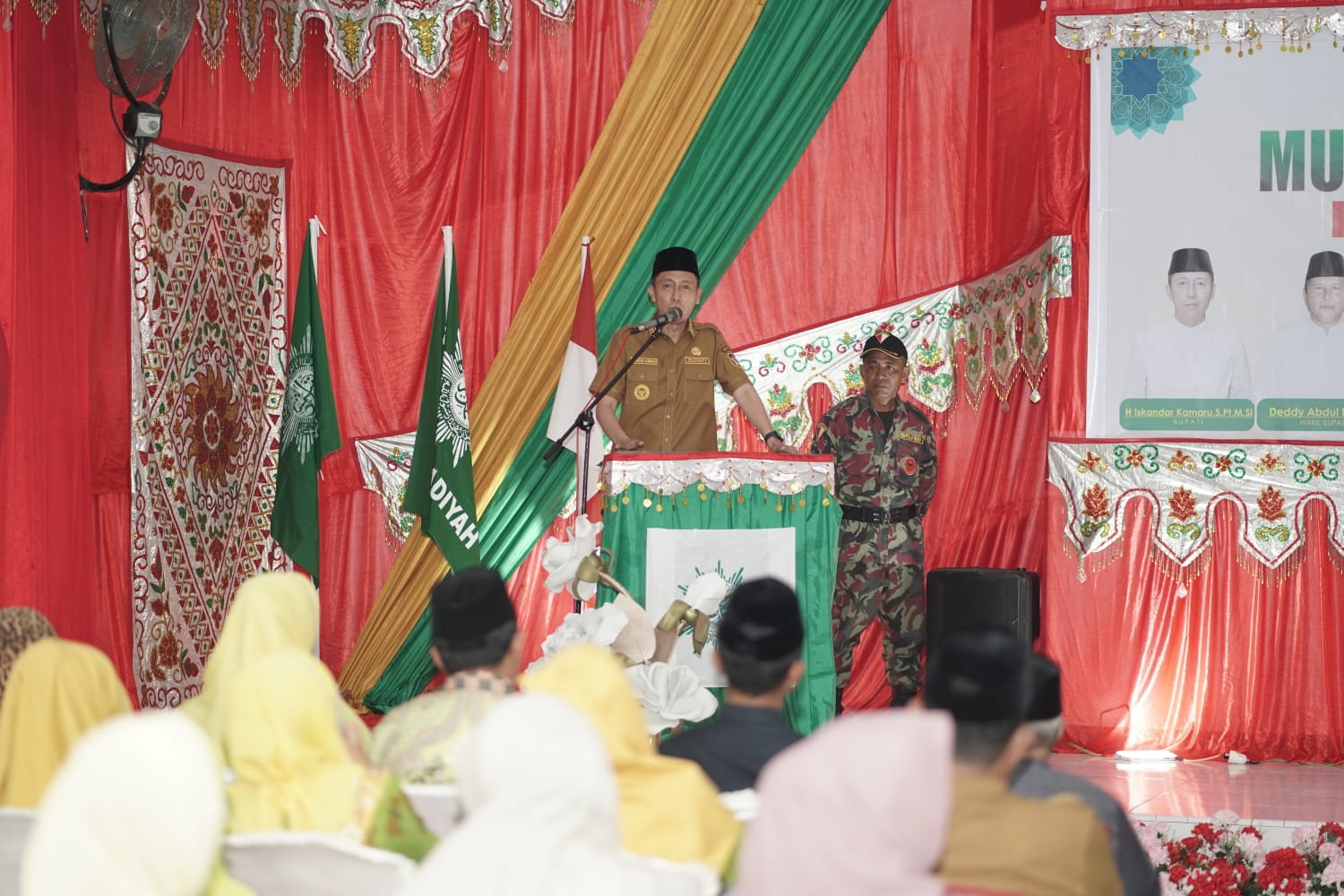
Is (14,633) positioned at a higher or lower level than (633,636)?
higher

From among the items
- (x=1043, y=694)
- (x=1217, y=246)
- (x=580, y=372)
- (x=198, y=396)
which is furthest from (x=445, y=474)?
(x=1043, y=694)

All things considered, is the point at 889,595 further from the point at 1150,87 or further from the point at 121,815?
the point at 121,815

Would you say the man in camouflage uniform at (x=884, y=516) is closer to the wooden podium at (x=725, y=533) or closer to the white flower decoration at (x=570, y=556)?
the wooden podium at (x=725, y=533)

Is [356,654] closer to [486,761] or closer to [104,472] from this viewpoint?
[104,472]

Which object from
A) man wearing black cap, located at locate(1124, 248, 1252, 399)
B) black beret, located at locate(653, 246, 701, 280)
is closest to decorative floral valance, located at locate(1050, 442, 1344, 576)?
man wearing black cap, located at locate(1124, 248, 1252, 399)

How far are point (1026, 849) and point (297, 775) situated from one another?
993mm

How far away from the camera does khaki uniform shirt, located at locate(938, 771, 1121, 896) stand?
1816 millimetres

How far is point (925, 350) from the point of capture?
635cm

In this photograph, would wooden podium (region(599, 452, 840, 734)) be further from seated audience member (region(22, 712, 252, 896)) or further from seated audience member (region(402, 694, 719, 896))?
seated audience member (region(22, 712, 252, 896))

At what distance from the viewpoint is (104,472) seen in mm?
5695

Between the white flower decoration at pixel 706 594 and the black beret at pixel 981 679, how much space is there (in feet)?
7.06

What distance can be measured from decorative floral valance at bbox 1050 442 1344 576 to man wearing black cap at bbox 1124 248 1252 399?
0.20 m

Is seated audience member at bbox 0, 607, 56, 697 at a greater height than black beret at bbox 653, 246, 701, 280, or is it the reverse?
black beret at bbox 653, 246, 701, 280

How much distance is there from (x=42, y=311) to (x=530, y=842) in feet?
12.7
